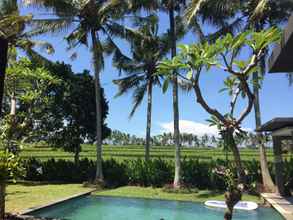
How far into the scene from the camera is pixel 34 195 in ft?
51.0

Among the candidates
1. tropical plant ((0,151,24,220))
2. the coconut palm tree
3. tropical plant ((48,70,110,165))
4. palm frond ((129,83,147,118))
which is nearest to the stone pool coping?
tropical plant ((0,151,24,220))

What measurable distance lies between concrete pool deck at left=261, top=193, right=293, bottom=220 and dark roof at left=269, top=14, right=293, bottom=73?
6.65m

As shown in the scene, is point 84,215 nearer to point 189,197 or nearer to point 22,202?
point 22,202

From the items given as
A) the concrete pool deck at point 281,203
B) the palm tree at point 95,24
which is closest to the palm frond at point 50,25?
the palm tree at point 95,24

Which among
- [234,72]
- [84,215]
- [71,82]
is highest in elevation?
[71,82]

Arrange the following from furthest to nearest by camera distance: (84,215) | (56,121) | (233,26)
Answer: (56,121) → (233,26) → (84,215)

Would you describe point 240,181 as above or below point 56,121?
below

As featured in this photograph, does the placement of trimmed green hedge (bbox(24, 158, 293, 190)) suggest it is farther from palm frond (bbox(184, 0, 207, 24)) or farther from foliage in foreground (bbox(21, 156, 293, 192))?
palm frond (bbox(184, 0, 207, 24))

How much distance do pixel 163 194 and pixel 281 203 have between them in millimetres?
5294

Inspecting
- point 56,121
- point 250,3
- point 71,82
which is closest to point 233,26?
point 250,3

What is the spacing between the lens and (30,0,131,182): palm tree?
18406 millimetres

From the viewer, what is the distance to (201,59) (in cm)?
559

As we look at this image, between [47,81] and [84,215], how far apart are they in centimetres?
508

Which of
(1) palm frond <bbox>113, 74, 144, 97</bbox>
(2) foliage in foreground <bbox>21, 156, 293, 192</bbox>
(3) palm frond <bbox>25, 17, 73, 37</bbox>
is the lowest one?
(2) foliage in foreground <bbox>21, 156, 293, 192</bbox>
